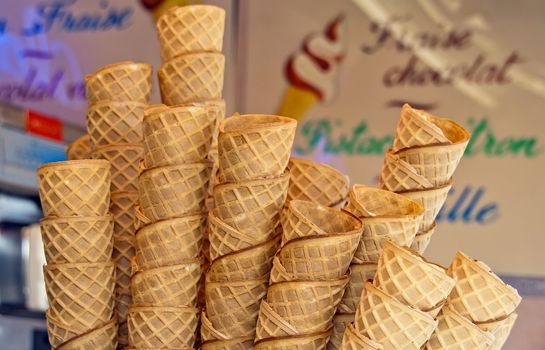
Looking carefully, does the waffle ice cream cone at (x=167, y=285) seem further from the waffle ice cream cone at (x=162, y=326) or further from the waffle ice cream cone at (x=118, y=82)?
the waffle ice cream cone at (x=118, y=82)

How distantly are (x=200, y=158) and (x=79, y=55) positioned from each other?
8.08ft

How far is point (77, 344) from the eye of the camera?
94cm

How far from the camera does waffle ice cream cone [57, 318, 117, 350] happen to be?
94cm

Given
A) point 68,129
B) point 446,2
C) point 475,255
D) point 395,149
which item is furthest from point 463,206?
point 395,149

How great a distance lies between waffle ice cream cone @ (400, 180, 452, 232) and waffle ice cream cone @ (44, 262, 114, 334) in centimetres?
48

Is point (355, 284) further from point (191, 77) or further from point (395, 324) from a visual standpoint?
point (191, 77)

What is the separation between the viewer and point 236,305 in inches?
33.9

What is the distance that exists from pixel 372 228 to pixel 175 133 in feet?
1.00

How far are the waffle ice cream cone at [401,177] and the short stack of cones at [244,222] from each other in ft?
0.48

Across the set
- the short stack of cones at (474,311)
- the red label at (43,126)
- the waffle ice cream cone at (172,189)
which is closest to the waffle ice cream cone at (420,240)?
the short stack of cones at (474,311)

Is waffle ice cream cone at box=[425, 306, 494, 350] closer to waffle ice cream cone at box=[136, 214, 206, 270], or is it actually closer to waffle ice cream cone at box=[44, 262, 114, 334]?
waffle ice cream cone at box=[136, 214, 206, 270]

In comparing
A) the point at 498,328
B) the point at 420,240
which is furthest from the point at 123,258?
the point at 498,328

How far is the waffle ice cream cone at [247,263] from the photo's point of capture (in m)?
0.85

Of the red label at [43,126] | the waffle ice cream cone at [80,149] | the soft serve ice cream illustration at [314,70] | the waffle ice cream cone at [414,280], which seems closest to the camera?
the waffle ice cream cone at [414,280]
